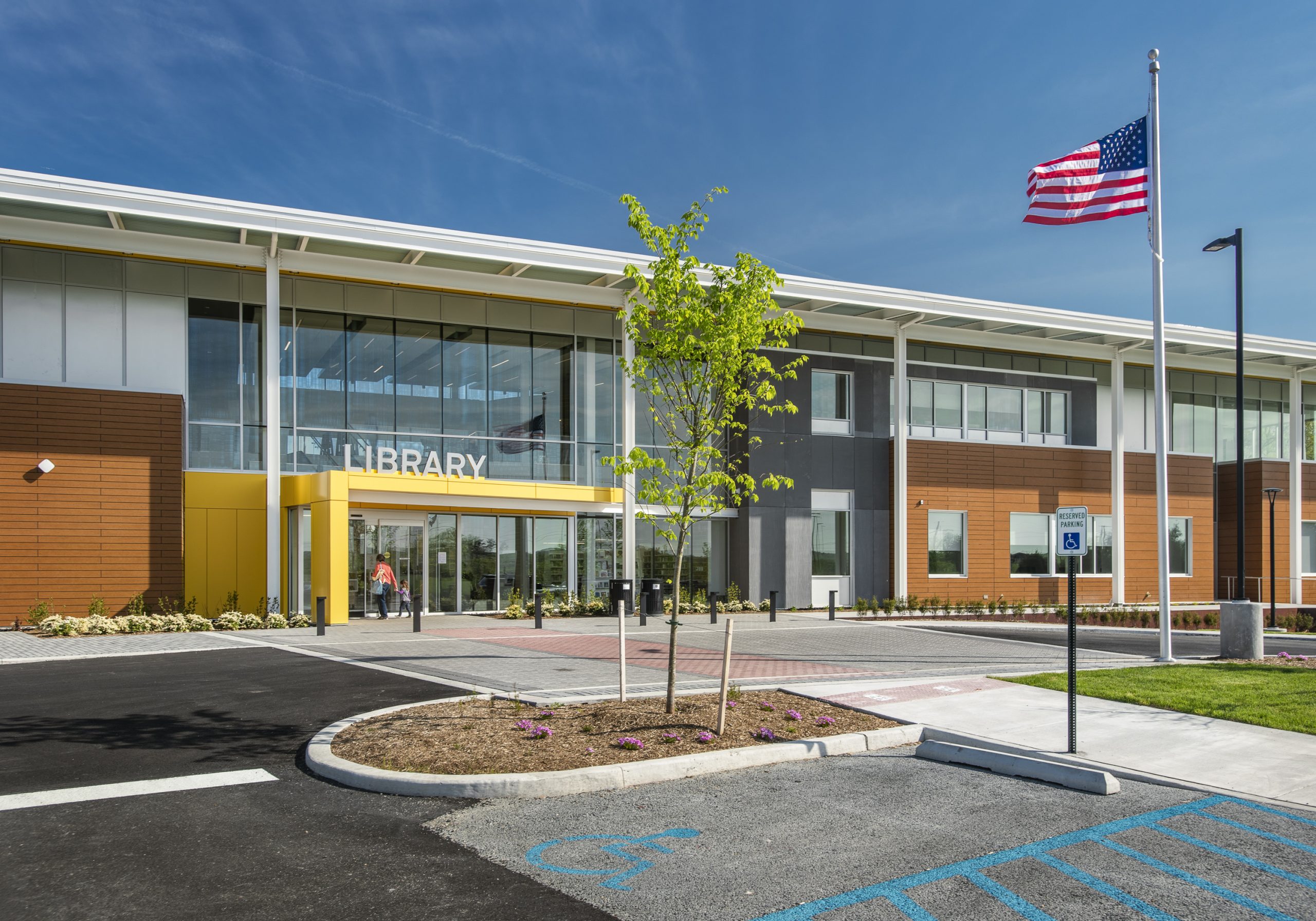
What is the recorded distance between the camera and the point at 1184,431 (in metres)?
36.0

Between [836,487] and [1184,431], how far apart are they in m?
15.7

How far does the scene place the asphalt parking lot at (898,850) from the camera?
209 inches

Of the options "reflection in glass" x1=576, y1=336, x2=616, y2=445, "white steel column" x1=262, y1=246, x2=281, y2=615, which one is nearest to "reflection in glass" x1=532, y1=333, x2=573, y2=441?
"reflection in glass" x1=576, y1=336, x2=616, y2=445

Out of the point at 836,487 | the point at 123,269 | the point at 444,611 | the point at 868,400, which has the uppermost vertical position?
the point at 123,269

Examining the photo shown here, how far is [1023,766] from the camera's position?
8.27 metres

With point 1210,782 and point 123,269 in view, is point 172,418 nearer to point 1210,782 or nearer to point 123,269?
point 123,269

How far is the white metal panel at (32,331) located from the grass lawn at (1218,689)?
68.6 feet

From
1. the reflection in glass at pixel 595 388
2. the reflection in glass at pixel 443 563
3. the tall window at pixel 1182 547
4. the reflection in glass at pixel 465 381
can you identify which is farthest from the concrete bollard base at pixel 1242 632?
the tall window at pixel 1182 547

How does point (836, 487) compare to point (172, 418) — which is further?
point (836, 487)

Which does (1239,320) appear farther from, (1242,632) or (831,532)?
(831,532)

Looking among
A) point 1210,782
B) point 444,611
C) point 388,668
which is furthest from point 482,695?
point 444,611

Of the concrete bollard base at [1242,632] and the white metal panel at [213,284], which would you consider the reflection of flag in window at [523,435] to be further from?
the concrete bollard base at [1242,632]

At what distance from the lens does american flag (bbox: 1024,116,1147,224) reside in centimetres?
1683

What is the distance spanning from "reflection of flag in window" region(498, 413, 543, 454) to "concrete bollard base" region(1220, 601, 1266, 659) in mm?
16662
